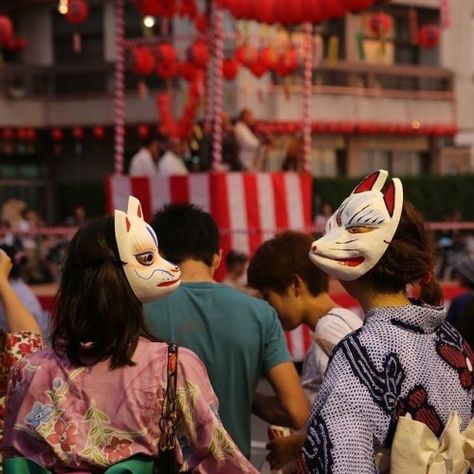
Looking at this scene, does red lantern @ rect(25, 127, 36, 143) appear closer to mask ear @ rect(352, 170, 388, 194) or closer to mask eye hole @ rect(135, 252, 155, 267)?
mask eye hole @ rect(135, 252, 155, 267)

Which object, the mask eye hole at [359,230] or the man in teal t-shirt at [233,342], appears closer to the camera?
the mask eye hole at [359,230]

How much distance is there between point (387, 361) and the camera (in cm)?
304

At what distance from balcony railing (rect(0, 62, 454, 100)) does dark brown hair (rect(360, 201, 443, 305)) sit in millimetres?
30350

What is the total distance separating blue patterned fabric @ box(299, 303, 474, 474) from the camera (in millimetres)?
2975

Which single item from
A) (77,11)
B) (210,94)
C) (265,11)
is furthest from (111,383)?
(77,11)

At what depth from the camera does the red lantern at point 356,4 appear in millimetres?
12441

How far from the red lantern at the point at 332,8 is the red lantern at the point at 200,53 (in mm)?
4752

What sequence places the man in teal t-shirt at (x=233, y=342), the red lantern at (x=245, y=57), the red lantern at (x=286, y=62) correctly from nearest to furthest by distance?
the man in teal t-shirt at (x=233, y=342) < the red lantern at (x=245, y=57) < the red lantern at (x=286, y=62)

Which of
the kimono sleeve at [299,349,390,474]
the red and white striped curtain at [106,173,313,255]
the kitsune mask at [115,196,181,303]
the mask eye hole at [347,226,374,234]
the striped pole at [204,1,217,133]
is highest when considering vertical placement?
the striped pole at [204,1,217,133]

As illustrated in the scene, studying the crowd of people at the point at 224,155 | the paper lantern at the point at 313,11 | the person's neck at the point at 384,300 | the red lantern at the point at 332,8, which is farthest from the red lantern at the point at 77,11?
the person's neck at the point at 384,300

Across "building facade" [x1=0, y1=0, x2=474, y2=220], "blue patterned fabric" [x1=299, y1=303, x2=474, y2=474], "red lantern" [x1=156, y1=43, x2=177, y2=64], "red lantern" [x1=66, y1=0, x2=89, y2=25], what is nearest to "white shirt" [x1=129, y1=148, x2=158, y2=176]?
"red lantern" [x1=156, y1=43, x2=177, y2=64]

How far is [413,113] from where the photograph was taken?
117ft

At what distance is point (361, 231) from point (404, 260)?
127 mm

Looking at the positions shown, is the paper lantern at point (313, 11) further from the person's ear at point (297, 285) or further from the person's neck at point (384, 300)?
the person's neck at point (384, 300)
